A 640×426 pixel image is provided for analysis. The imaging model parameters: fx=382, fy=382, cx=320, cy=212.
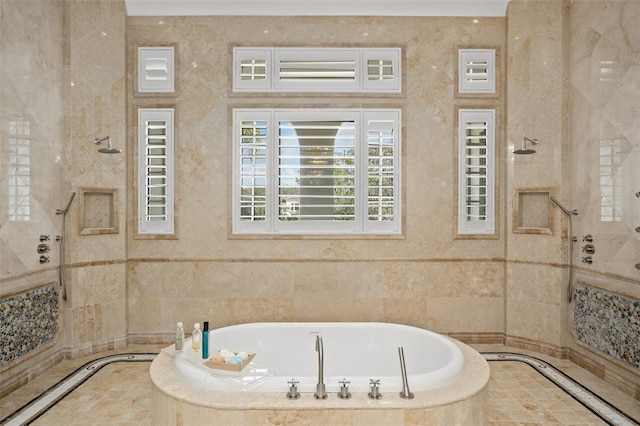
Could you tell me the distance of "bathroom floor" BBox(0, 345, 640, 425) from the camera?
7.74 ft

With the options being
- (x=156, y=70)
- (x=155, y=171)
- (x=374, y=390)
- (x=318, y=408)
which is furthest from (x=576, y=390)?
(x=156, y=70)

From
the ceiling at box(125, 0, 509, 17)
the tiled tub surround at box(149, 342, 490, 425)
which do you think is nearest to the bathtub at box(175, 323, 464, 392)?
the tiled tub surround at box(149, 342, 490, 425)

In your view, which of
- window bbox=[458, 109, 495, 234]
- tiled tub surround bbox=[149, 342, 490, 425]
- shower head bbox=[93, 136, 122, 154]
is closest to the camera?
tiled tub surround bbox=[149, 342, 490, 425]

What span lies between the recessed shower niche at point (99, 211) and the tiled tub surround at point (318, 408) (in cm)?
193

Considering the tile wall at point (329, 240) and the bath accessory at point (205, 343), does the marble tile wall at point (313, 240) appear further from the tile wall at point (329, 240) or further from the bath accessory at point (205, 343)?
the bath accessory at point (205, 343)

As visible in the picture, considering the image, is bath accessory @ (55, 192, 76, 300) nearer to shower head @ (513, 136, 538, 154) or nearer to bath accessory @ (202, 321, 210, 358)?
bath accessory @ (202, 321, 210, 358)

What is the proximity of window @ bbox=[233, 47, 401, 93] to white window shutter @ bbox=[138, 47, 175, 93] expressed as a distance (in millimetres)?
594

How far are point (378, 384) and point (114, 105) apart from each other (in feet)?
10.4

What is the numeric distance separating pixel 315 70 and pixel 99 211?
233 cm

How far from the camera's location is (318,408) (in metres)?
1.84

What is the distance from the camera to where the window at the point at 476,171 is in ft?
11.5

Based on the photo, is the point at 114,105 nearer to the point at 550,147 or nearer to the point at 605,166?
the point at 550,147

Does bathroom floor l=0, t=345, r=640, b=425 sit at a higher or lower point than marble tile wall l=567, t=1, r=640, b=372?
lower

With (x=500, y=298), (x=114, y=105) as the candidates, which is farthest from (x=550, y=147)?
(x=114, y=105)
